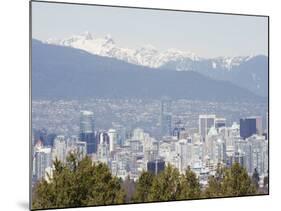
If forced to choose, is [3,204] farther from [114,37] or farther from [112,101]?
[114,37]

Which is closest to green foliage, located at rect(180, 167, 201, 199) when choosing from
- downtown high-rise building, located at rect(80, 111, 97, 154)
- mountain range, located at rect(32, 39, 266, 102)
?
mountain range, located at rect(32, 39, 266, 102)

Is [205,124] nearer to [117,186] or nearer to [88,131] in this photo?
[117,186]

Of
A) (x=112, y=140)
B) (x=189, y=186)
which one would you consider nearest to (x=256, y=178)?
(x=189, y=186)

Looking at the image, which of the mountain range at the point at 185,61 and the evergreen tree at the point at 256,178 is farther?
the evergreen tree at the point at 256,178

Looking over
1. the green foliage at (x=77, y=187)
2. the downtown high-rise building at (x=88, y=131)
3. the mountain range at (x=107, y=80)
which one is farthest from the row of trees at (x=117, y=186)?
the mountain range at (x=107, y=80)

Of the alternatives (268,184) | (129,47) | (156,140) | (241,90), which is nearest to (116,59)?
(129,47)

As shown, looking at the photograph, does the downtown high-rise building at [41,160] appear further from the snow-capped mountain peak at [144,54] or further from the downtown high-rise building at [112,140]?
the snow-capped mountain peak at [144,54]
